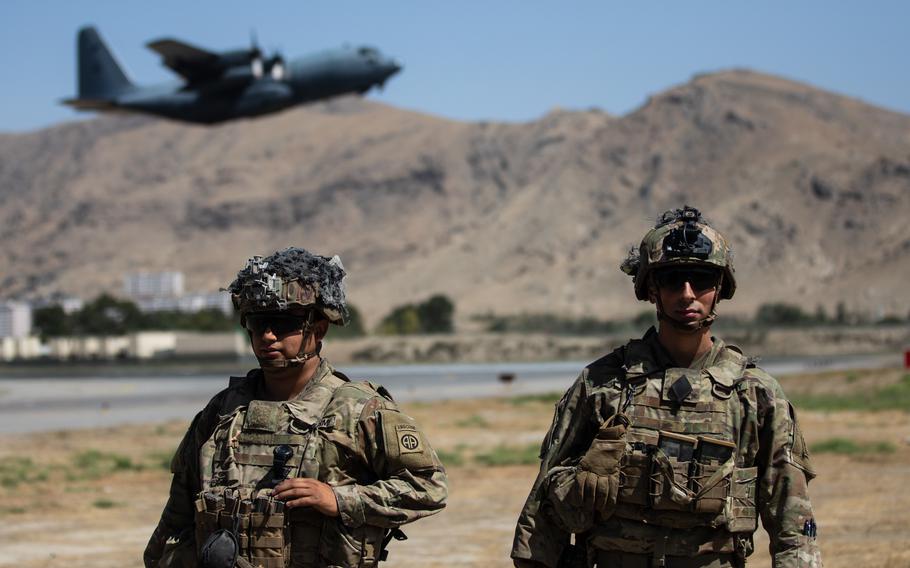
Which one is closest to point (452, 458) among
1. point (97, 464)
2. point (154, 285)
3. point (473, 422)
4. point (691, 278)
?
point (97, 464)

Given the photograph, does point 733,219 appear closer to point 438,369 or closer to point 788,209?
point 788,209

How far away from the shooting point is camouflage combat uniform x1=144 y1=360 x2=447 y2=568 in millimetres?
5066

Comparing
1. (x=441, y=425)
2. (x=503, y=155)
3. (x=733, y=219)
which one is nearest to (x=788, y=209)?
(x=733, y=219)

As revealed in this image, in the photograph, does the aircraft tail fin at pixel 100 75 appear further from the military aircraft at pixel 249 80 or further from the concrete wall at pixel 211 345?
the concrete wall at pixel 211 345

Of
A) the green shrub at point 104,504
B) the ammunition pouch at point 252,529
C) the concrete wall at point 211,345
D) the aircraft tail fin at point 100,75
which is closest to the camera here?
the ammunition pouch at point 252,529

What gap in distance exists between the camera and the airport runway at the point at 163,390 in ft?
116

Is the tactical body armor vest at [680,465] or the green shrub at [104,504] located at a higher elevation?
the tactical body armor vest at [680,465]

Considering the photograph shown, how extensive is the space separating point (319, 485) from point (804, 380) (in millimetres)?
39758

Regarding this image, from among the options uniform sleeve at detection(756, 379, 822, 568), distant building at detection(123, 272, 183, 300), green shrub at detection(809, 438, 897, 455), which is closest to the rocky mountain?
distant building at detection(123, 272, 183, 300)

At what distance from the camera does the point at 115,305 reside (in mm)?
113562

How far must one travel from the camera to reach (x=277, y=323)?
539cm

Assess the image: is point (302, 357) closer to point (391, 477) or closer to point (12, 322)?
Result: point (391, 477)

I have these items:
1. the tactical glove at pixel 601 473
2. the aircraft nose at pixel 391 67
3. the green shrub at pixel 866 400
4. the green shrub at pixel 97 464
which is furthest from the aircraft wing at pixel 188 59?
the tactical glove at pixel 601 473

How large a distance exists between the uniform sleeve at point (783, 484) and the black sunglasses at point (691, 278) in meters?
0.46
